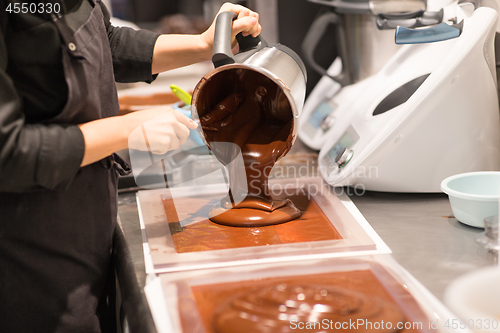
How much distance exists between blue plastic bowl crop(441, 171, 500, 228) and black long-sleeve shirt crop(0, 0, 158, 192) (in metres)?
0.71

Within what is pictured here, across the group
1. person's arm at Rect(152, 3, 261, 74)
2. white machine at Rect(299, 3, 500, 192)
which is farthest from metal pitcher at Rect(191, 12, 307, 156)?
white machine at Rect(299, 3, 500, 192)

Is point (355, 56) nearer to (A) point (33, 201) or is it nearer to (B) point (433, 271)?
(B) point (433, 271)

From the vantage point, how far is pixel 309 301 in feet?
2.16

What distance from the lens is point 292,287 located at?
0.70 meters

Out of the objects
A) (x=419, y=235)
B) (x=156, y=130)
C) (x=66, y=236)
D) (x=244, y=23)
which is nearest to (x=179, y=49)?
(x=244, y=23)

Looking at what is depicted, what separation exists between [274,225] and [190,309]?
→ 351 millimetres

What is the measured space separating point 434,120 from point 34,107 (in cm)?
85

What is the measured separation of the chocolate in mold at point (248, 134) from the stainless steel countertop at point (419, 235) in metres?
0.19

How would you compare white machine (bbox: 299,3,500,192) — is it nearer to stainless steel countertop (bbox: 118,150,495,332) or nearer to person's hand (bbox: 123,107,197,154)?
stainless steel countertop (bbox: 118,150,495,332)

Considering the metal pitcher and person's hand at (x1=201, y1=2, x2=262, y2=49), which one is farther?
person's hand at (x1=201, y1=2, x2=262, y2=49)

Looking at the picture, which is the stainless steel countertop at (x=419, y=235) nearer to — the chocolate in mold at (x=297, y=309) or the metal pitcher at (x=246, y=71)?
the chocolate in mold at (x=297, y=309)

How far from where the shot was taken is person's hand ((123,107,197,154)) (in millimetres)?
808

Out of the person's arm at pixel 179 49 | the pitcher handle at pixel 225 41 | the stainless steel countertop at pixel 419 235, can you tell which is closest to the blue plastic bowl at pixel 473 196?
the stainless steel countertop at pixel 419 235

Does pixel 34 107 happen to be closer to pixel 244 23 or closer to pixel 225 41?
pixel 225 41
